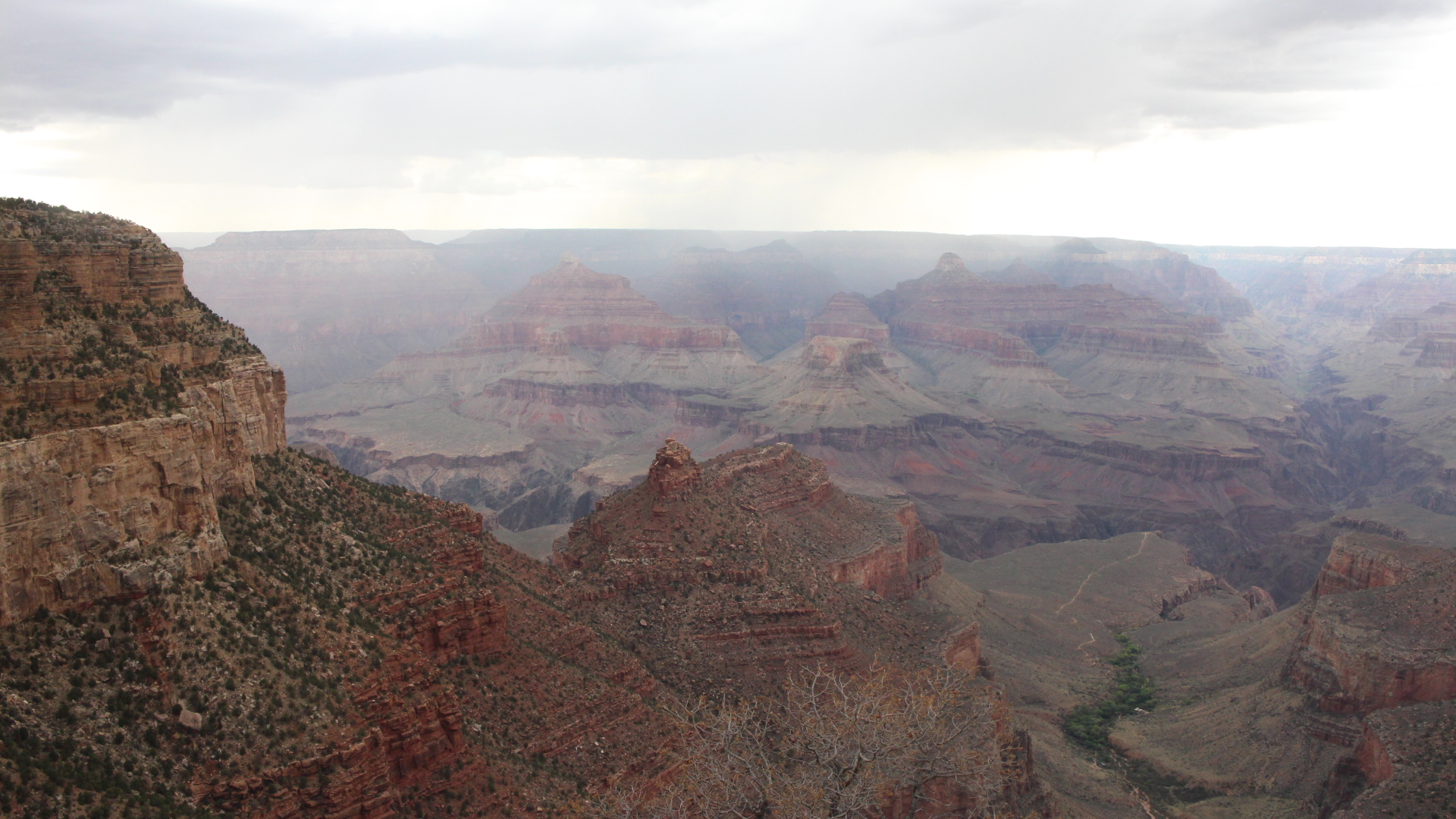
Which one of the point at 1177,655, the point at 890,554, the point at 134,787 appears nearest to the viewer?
the point at 134,787

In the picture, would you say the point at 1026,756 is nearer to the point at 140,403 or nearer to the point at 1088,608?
the point at 140,403

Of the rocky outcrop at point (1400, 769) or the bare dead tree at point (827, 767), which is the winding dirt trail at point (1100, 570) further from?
the bare dead tree at point (827, 767)

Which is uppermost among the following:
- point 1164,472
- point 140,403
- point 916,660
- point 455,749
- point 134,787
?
point 140,403

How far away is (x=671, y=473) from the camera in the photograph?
51906 millimetres

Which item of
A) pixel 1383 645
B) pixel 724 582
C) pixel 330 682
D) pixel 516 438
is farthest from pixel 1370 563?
pixel 516 438

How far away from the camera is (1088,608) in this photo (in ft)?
288

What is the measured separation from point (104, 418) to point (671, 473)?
31.6 meters

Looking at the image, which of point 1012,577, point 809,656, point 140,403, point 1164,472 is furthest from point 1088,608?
point 140,403

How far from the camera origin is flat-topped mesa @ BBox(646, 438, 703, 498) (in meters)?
51.9

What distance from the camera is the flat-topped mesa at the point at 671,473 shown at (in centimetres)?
5191

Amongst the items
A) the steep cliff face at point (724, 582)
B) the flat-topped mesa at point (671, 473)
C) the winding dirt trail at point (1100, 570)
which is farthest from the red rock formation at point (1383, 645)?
the flat-topped mesa at point (671, 473)

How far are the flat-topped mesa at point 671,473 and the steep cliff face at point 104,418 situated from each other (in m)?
25.4

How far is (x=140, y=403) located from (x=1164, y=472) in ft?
492

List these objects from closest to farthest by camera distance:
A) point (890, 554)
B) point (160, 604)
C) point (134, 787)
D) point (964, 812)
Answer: point (134, 787) → point (160, 604) → point (964, 812) → point (890, 554)
